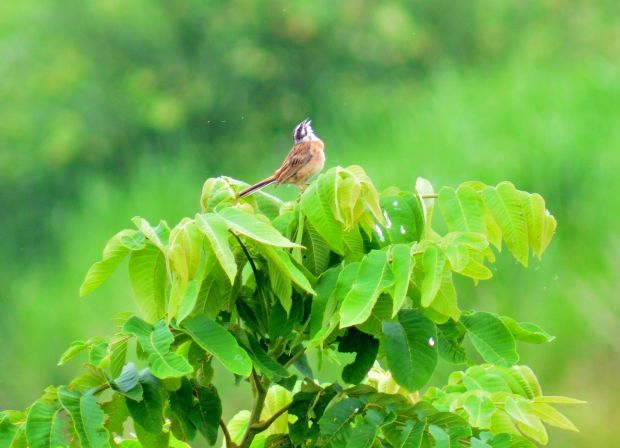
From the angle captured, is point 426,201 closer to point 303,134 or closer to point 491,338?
point 491,338

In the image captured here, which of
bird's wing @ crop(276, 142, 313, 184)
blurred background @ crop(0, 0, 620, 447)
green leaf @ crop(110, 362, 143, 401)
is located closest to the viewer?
green leaf @ crop(110, 362, 143, 401)

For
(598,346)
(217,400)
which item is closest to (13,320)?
(598,346)

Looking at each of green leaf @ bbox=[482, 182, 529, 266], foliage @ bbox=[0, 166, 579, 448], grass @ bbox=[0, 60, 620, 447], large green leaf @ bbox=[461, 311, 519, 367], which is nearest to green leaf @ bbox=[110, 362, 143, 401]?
foliage @ bbox=[0, 166, 579, 448]

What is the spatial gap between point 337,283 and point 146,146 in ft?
25.2

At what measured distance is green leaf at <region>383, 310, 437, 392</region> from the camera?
1.87m

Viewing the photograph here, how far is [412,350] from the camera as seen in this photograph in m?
1.88

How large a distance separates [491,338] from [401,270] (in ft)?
1.01

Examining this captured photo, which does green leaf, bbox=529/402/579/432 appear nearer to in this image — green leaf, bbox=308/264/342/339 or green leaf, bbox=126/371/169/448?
green leaf, bbox=308/264/342/339

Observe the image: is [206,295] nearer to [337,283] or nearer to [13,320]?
[337,283]

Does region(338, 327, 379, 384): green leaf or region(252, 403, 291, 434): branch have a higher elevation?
region(338, 327, 379, 384): green leaf

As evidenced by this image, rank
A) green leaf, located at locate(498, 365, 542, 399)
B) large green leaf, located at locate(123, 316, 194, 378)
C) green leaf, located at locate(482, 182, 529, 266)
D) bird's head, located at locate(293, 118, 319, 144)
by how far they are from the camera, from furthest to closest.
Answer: bird's head, located at locate(293, 118, 319, 144)
green leaf, located at locate(498, 365, 542, 399)
green leaf, located at locate(482, 182, 529, 266)
large green leaf, located at locate(123, 316, 194, 378)

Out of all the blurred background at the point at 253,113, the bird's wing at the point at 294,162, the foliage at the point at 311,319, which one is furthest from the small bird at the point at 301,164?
the blurred background at the point at 253,113

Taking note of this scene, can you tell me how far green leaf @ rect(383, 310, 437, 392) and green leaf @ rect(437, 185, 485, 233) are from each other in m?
0.21

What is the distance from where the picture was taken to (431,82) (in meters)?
8.76
